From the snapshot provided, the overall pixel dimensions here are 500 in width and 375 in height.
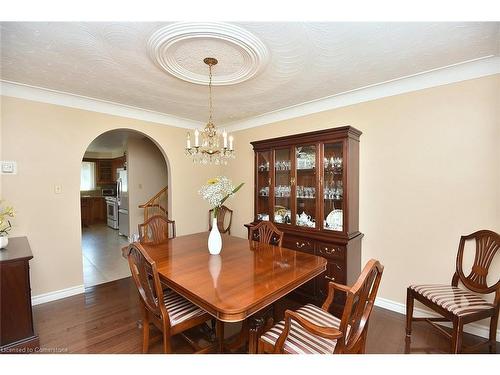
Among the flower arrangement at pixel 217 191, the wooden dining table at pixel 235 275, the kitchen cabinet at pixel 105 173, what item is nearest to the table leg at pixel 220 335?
the wooden dining table at pixel 235 275

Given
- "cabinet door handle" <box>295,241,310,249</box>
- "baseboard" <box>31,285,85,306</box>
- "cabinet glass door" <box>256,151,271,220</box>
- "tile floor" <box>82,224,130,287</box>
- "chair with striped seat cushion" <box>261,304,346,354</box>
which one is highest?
"cabinet glass door" <box>256,151,271,220</box>

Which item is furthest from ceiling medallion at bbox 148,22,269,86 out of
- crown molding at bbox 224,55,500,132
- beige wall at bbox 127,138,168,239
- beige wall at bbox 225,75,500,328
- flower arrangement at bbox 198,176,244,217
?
beige wall at bbox 127,138,168,239

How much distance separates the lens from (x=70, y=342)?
6.17 feet

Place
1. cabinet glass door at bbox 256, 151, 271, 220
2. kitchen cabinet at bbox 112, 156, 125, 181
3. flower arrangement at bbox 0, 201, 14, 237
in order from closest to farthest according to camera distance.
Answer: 1. flower arrangement at bbox 0, 201, 14, 237
2. cabinet glass door at bbox 256, 151, 271, 220
3. kitchen cabinet at bbox 112, 156, 125, 181

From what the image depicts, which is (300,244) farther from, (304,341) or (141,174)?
(141,174)

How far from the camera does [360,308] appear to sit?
1133 mm

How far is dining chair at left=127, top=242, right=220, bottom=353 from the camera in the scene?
1.40 meters

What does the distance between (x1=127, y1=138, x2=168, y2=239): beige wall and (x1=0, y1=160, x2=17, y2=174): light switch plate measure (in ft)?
8.45

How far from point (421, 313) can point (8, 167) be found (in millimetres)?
4347

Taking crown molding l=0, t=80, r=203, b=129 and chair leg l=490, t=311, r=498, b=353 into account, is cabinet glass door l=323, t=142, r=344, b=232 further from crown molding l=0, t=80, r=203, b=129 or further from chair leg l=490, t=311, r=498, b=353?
crown molding l=0, t=80, r=203, b=129

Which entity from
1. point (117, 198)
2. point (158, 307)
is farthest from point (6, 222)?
point (117, 198)

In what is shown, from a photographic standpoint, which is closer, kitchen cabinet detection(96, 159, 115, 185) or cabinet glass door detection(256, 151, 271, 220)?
cabinet glass door detection(256, 151, 271, 220)

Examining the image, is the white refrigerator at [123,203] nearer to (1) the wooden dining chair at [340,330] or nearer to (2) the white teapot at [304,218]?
(2) the white teapot at [304,218]
